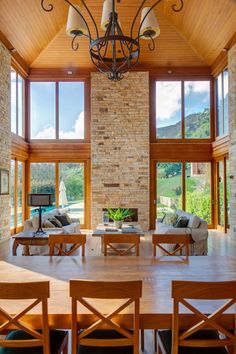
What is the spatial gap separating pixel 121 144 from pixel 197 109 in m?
2.85

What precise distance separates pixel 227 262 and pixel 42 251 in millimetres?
3999

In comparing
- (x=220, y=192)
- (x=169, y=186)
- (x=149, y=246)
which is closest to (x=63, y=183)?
(x=169, y=186)

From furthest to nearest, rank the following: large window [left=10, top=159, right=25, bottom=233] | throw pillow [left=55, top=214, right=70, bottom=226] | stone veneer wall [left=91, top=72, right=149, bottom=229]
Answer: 1. stone veneer wall [left=91, top=72, right=149, bottom=229]
2. large window [left=10, top=159, right=25, bottom=233]
3. throw pillow [left=55, top=214, right=70, bottom=226]

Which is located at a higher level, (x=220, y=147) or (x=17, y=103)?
(x=17, y=103)

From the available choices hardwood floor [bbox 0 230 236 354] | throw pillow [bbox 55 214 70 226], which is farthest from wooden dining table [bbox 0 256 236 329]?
throw pillow [bbox 55 214 70 226]

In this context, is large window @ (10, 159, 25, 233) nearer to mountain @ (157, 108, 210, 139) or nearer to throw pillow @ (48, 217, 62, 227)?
throw pillow @ (48, 217, 62, 227)

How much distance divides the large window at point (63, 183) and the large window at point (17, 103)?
4.52 feet

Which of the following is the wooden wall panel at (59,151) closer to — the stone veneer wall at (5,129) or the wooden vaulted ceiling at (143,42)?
the stone veneer wall at (5,129)

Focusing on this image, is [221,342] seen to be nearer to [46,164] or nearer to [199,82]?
[46,164]

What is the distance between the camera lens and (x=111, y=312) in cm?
164

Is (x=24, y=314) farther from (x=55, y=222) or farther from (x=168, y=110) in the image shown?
(x=168, y=110)

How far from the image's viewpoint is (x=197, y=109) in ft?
32.3

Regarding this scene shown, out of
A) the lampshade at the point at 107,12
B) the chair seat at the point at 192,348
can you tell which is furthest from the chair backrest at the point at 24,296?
the lampshade at the point at 107,12

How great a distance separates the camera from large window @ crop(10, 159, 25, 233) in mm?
8626
